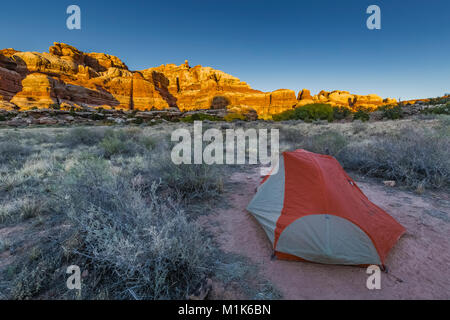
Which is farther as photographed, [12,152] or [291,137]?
[291,137]

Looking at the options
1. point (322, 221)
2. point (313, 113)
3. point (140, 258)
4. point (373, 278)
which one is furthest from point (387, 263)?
point (313, 113)

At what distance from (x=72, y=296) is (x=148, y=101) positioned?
80366mm

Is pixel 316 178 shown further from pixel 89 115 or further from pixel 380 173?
pixel 89 115

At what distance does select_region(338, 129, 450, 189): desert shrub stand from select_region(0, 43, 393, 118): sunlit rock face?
41918mm

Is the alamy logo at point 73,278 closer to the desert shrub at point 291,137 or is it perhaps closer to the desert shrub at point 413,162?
the desert shrub at point 413,162

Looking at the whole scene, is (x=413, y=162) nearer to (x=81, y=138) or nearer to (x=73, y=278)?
(x=73, y=278)

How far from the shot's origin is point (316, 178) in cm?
286

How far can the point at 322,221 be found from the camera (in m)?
2.50

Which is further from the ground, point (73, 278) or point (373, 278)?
point (73, 278)

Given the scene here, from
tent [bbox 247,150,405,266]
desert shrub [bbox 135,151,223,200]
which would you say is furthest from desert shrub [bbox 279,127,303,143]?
tent [bbox 247,150,405,266]

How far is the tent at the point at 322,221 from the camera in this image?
7.66ft

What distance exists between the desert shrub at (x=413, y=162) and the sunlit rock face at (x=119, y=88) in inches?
1650

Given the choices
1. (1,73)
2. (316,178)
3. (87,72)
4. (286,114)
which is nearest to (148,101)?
(87,72)

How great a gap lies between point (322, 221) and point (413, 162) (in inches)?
173
